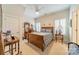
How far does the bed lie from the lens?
1.83m

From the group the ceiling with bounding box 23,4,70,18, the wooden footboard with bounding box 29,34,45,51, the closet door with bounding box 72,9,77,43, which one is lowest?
the wooden footboard with bounding box 29,34,45,51

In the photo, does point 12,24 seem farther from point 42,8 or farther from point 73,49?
point 73,49

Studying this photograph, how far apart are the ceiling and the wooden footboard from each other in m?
0.36

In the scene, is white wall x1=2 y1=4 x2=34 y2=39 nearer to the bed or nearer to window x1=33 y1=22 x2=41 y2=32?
window x1=33 y1=22 x2=41 y2=32

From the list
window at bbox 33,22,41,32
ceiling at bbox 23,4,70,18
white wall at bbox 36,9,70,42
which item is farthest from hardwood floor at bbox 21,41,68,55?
ceiling at bbox 23,4,70,18

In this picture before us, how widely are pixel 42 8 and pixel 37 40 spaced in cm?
58

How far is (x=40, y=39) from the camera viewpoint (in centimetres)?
183

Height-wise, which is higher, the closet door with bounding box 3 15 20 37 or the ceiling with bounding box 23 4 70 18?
the ceiling with bounding box 23 4 70 18

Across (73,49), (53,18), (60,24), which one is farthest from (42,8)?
(73,49)

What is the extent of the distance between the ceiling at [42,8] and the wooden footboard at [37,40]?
1.19 feet

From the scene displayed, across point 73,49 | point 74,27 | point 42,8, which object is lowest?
point 73,49
